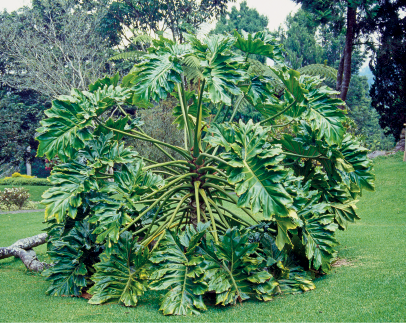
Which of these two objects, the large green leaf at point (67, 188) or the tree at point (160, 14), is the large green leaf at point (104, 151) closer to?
the large green leaf at point (67, 188)

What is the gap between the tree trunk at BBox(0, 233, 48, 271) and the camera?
16.3 feet

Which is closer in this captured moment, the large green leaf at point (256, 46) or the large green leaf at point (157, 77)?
the large green leaf at point (157, 77)

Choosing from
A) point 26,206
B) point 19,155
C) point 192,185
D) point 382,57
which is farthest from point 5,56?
point 192,185

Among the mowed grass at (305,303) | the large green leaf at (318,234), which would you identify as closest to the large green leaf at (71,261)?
the mowed grass at (305,303)

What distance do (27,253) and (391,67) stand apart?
52.5ft

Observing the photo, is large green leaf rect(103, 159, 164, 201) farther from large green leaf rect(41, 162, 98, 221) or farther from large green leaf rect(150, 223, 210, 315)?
large green leaf rect(150, 223, 210, 315)

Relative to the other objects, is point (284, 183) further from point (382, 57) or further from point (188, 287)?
point (382, 57)

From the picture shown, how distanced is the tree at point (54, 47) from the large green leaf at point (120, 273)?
1591cm

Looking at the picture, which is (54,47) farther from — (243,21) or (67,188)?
(67,188)

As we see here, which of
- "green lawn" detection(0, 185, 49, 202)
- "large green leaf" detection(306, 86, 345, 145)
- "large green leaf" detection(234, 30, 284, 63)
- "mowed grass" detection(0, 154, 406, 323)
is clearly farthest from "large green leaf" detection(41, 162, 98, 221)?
"green lawn" detection(0, 185, 49, 202)

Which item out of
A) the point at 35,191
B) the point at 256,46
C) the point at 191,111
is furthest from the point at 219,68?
the point at 35,191

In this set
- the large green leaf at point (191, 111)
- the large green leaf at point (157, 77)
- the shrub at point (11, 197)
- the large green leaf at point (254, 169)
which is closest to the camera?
the large green leaf at point (254, 169)

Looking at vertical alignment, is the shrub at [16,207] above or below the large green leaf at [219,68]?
below

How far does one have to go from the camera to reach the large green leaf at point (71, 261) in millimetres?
3658
